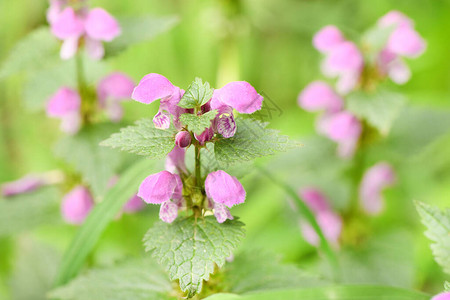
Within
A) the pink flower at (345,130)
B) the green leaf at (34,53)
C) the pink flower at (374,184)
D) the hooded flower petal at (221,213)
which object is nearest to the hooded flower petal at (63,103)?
the green leaf at (34,53)

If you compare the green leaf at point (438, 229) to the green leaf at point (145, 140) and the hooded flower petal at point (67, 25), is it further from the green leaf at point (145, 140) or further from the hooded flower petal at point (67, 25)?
the hooded flower petal at point (67, 25)

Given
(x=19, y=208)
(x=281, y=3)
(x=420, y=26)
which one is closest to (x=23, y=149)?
(x=19, y=208)

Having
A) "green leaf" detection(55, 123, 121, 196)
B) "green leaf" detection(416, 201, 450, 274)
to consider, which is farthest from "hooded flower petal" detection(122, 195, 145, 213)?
"green leaf" detection(416, 201, 450, 274)

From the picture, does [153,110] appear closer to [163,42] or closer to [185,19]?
[163,42]

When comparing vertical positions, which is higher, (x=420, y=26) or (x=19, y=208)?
(x=420, y=26)

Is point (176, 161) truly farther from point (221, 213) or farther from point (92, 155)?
point (92, 155)

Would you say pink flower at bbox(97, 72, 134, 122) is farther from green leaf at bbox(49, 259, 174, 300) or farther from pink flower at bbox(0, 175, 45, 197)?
green leaf at bbox(49, 259, 174, 300)

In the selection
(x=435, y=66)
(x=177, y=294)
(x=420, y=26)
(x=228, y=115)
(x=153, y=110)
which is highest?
(x=420, y=26)

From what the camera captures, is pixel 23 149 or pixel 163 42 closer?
pixel 23 149
